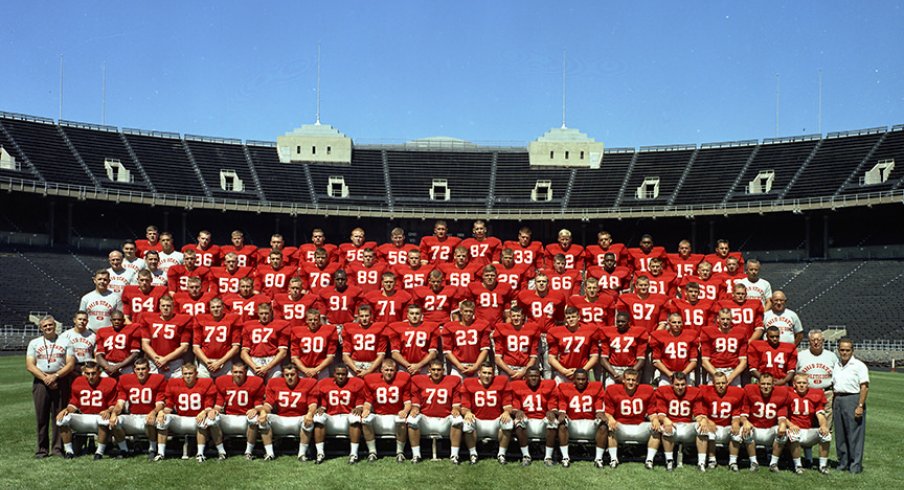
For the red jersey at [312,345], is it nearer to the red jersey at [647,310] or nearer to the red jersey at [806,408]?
the red jersey at [647,310]

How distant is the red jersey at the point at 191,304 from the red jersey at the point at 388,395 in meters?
2.59

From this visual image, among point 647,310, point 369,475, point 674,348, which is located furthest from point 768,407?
point 369,475

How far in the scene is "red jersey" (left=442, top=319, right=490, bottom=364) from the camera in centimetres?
884

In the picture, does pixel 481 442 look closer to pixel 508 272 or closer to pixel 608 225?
pixel 508 272

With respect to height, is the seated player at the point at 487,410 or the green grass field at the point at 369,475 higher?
the seated player at the point at 487,410

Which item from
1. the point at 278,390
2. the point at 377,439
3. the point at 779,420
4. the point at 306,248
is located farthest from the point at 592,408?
the point at 306,248

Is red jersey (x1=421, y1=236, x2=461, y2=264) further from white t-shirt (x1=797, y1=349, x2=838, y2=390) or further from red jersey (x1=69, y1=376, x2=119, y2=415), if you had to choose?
white t-shirt (x1=797, y1=349, x2=838, y2=390)

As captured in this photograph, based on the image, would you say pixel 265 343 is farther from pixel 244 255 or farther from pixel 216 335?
pixel 244 255

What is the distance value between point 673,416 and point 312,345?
4348 mm

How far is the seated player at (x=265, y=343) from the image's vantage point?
28.8ft

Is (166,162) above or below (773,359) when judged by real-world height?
above

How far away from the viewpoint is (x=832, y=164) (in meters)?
35.8

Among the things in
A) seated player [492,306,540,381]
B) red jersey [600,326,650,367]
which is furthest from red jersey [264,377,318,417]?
red jersey [600,326,650,367]

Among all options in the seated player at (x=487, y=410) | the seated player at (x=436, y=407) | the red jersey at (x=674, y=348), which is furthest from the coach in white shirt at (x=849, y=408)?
the seated player at (x=436, y=407)
